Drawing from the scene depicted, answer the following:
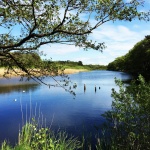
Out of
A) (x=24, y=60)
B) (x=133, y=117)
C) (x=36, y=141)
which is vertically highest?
(x=24, y=60)

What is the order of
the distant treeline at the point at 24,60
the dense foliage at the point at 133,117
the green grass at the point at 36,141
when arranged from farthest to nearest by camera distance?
the dense foliage at the point at 133,117 → the distant treeline at the point at 24,60 → the green grass at the point at 36,141

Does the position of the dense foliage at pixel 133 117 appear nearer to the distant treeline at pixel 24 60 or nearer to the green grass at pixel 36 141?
the green grass at pixel 36 141

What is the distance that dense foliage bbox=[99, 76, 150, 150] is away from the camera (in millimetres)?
11203

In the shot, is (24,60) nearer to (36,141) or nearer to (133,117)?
(36,141)

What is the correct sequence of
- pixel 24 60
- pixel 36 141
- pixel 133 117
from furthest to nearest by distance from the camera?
pixel 133 117, pixel 24 60, pixel 36 141

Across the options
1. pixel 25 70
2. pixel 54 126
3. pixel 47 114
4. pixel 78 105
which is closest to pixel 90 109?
pixel 78 105

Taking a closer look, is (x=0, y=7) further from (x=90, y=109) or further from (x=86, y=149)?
(x=90, y=109)

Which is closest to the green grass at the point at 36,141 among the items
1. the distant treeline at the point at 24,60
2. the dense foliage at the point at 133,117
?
the distant treeline at the point at 24,60

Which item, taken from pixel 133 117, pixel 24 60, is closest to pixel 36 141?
pixel 24 60

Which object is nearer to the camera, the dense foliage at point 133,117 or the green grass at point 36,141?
the green grass at point 36,141

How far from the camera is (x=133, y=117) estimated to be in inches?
437

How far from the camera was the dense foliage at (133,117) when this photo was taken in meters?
11.2

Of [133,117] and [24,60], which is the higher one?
[24,60]

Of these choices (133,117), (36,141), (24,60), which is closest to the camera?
(36,141)
